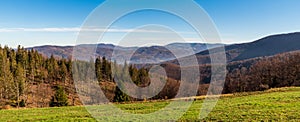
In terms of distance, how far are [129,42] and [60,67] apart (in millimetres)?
109119

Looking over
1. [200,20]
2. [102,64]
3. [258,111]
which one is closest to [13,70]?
[102,64]

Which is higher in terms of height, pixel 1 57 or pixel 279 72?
pixel 1 57

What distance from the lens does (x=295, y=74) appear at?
117062 millimetres

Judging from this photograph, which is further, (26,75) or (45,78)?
(45,78)

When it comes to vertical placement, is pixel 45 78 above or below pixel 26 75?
below

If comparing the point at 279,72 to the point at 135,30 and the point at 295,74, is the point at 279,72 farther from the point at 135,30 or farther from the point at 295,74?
the point at 135,30

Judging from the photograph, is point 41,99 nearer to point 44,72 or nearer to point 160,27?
point 44,72

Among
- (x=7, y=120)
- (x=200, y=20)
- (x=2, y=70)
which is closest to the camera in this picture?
(x=200, y=20)

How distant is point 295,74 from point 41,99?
3853 inches

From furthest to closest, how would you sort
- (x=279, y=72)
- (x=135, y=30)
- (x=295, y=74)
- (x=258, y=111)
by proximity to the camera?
1. (x=279, y=72)
2. (x=295, y=74)
3. (x=258, y=111)
4. (x=135, y=30)

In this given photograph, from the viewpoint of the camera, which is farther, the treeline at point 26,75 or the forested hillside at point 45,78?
the forested hillside at point 45,78

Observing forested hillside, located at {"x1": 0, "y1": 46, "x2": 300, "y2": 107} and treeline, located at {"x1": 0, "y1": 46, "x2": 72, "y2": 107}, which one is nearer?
treeline, located at {"x1": 0, "y1": 46, "x2": 72, "y2": 107}

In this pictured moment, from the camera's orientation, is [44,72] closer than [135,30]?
No

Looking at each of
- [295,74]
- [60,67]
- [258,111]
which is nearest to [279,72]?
[295,74]
